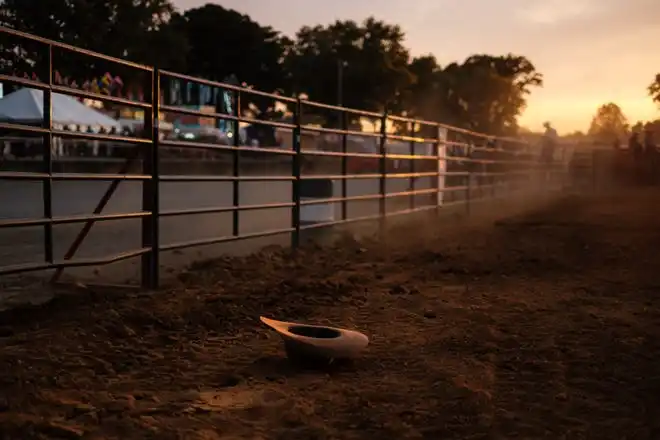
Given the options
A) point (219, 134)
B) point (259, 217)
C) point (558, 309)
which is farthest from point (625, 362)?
point (219, 134)

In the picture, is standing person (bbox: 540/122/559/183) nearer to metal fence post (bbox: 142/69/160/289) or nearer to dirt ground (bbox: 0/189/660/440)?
dirt ground (bbox: 0/189/660/440)

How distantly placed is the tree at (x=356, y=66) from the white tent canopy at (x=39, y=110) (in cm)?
3194

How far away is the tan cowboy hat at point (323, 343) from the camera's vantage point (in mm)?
3472

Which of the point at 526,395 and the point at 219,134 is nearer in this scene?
the point at 526,395

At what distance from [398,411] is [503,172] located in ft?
56.1

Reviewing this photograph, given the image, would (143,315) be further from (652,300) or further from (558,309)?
(652,300)

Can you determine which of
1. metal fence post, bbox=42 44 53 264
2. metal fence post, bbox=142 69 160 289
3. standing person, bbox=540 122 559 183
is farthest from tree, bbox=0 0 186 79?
metal fence post, bbox=42 44 53 264

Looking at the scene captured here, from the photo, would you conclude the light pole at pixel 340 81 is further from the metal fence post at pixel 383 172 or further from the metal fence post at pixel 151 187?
the metal fence post at pixel 151 187

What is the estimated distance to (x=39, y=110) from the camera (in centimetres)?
2227

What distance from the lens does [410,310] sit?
4949mm

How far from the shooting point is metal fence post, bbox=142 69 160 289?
5523mm

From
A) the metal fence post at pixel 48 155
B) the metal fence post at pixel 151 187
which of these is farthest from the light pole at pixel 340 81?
the metal fence post at pixel 48 155

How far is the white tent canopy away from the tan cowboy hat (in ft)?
60.9

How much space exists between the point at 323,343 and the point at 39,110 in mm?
20957
